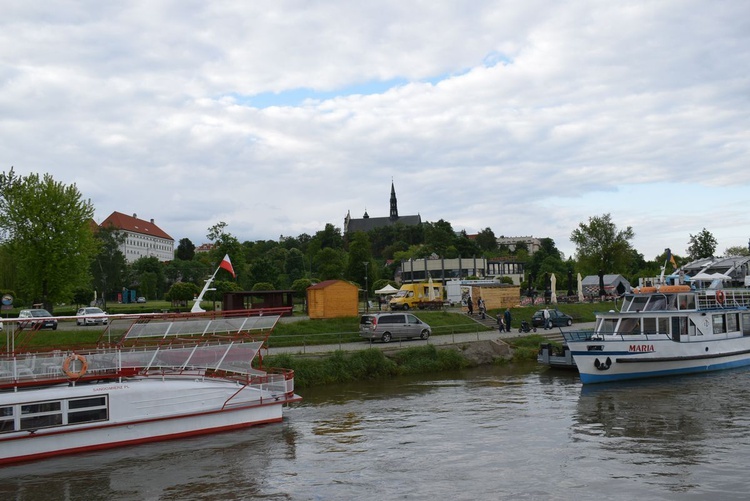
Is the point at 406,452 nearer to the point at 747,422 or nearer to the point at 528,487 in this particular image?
the point at 528,487

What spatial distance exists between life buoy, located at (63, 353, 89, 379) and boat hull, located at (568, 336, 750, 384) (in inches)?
743

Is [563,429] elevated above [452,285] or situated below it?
below

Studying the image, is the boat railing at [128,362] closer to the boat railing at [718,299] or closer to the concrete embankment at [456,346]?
the concrete embankment at [456,346]

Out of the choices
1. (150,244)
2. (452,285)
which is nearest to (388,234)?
(150,244)

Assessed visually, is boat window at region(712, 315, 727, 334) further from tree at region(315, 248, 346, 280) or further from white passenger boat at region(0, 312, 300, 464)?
tree at region(315, 248, 346, 280)

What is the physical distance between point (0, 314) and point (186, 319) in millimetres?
36230

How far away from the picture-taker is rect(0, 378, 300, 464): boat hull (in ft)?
58.2

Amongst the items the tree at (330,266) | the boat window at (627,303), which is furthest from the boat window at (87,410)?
the tree at (330,266)

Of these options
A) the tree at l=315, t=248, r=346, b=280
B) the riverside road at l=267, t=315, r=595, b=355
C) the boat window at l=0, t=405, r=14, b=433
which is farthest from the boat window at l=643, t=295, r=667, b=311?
the tree at l=315, t=248, r=346, b=280

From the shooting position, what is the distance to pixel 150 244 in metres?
182

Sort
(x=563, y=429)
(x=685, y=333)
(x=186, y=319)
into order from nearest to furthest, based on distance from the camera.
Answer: (x=563, y=429)
(x=186, y=319)
(x=685, y=333)

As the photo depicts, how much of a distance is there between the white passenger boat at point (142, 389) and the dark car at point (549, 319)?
2637 cm

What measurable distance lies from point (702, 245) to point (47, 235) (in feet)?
287

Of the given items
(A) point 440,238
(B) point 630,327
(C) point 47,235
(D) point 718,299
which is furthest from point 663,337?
(A) point 440,238
